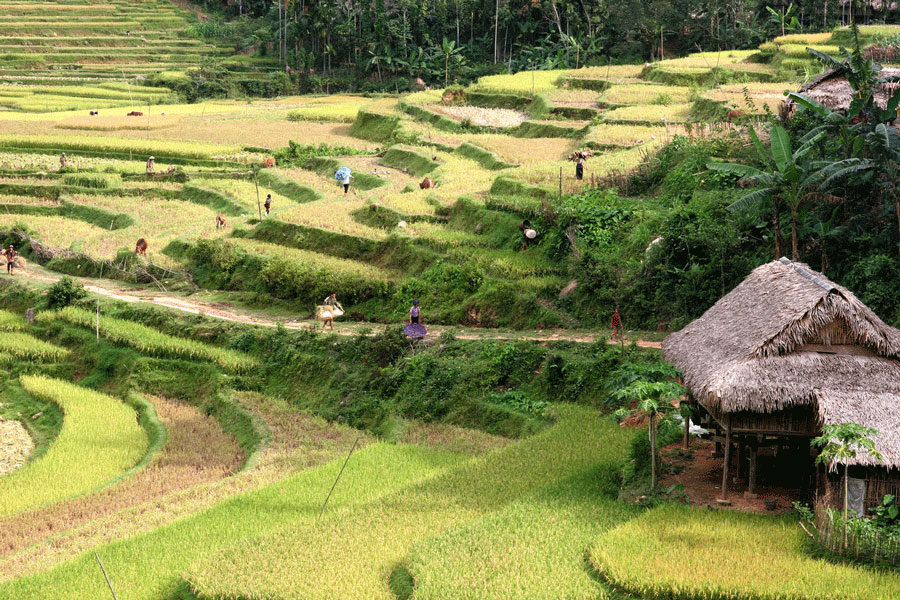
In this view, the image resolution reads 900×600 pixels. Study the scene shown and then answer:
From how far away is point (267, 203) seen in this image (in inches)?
1080

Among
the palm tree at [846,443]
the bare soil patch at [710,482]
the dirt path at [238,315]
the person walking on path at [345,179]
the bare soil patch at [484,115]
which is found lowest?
the bare soil patch at [710,482]

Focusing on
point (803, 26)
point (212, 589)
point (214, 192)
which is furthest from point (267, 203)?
point (803, 26)

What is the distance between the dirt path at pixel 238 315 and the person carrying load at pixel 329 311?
0.30 m

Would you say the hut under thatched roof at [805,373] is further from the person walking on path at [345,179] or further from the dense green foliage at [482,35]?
the dense green foliage at [482,35]

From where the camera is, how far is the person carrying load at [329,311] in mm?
19250

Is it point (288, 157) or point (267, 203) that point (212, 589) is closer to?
point (267, 203)

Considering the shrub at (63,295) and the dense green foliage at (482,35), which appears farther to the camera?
the dense green foliage at (482,35)

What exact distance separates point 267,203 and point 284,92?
96.5 feet

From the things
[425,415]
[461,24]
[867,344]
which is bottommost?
[425,415]

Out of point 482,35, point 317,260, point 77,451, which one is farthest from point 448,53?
point 77,451

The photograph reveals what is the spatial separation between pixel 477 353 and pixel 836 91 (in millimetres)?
8418

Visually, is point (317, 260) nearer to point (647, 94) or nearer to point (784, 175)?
point (784, 175)

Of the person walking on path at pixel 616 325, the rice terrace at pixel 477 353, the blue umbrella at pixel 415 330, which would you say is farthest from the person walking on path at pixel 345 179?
the person walking on path at pixel 616 325

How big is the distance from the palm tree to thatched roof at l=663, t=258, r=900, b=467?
0.33 m
